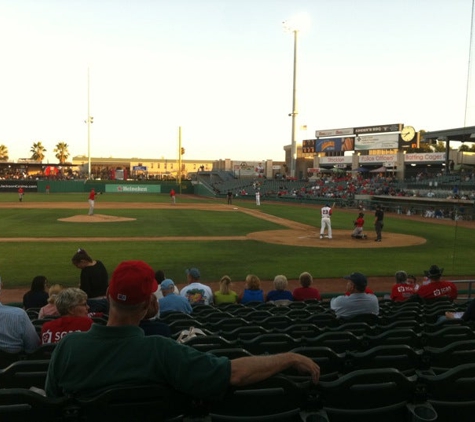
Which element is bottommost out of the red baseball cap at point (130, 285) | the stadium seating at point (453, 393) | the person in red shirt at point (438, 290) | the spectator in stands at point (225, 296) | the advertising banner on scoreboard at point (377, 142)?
the spectator in stands at point (225, 296)

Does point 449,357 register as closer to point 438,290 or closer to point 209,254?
point 438,290

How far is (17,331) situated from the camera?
4340 mm

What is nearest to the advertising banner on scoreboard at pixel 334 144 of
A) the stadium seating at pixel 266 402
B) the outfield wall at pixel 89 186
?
the outfield wall at pixel 89 186

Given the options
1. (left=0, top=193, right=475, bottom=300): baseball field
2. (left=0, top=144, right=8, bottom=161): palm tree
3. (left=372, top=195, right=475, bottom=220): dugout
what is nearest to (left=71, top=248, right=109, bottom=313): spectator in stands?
(left=0, top=193, right=475, bottom=300): baseball field

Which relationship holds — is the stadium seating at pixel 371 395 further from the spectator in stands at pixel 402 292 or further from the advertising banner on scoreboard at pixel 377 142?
the advertising banner on scoreboard at pixel 377 142

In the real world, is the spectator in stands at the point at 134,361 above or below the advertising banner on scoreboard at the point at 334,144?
below

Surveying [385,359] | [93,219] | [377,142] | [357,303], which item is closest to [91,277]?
[357,303]

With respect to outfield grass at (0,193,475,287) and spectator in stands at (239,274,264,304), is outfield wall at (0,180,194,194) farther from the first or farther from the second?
spectator in stands at (239,274,264,304)

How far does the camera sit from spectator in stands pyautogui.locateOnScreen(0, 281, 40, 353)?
4.30m

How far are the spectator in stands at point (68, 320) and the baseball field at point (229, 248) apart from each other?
8.89 m

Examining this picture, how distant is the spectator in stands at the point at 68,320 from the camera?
439 centimetres

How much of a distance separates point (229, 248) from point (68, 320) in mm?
15275

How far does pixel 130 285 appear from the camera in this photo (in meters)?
2.28

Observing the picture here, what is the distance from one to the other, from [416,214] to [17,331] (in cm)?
3855
